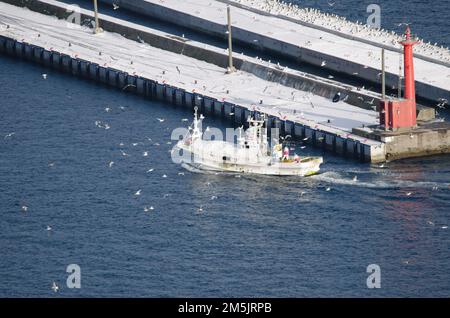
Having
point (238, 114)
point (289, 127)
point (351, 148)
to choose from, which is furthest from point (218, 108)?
point (351, 148)

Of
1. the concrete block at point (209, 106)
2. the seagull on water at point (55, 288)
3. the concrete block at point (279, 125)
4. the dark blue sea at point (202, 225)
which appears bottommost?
the seagull on water at point (55, 288)

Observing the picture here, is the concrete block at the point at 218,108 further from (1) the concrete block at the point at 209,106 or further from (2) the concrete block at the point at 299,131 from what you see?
(2) the concrete block at the point at 299,131

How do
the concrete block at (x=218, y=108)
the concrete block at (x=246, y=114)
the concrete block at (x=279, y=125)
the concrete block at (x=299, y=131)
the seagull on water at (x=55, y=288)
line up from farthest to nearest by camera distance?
the concrete block at (x=218, y=108) < the concrete block at (x=246, y=114) < the concrete block at (x=279, y=125) < the concrete block at (x=299, y=131) < the seagull on water at (x=55, y=288)

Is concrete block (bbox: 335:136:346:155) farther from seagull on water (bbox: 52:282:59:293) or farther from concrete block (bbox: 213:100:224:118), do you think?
seagull on water (bbox: 52:282:59:293)

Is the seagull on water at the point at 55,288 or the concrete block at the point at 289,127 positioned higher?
the concrete block at the point at 289,127

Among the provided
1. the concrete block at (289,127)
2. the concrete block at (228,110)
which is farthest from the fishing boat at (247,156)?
the concrete block at (228,110)

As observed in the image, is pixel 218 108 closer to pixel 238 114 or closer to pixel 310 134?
pixel 238 114
